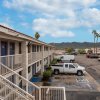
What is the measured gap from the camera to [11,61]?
1480 centimetres

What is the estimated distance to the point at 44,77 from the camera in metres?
29.8

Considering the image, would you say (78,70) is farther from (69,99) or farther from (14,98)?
(14,98)

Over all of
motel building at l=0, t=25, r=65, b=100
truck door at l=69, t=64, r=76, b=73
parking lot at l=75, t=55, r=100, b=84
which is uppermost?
motel building at l=0, t=25, r=65, b=100

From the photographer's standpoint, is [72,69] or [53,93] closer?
[53,93]

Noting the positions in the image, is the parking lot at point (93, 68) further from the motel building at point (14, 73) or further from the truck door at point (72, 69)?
the motel building at point (14, 73)

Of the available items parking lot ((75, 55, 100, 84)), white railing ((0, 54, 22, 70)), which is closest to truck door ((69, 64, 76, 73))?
parking lot ((75, 55, 100, 84))

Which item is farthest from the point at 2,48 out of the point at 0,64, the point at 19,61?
the point at 0,64

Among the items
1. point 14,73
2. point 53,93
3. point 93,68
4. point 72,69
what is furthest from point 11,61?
point 93,68

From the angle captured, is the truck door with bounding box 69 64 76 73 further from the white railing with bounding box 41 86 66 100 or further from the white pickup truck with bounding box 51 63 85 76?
the white railing with bounding box 41 86 66 100

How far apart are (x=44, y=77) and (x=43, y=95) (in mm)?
15683

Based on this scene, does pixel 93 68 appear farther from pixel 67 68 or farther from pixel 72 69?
pixel 67 68

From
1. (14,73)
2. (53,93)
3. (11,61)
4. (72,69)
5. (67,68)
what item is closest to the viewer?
(14,73)

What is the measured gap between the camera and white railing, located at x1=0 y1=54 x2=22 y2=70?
44.2 ft

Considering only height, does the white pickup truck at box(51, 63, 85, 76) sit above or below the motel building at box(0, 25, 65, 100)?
below
